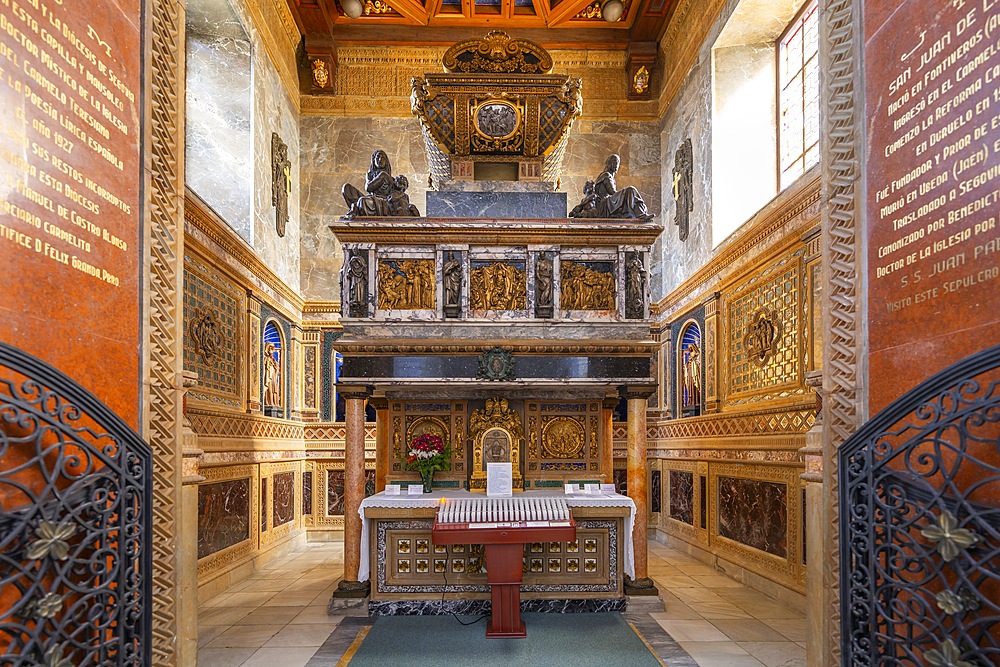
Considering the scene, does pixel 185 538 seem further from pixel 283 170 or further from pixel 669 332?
pixel 669 332

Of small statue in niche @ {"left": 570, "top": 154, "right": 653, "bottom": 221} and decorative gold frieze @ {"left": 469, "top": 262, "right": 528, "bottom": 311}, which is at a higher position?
small statue in niche @ {"left": 570, "top": 154, "right": 653, "bottom": 221}

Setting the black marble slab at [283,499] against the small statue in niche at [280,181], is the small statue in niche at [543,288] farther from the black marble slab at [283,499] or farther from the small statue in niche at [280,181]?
the black marble slab at [283,499]

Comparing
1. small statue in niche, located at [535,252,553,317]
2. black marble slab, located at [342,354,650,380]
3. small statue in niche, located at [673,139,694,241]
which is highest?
small statue in niche, located at [673,139,694,241]

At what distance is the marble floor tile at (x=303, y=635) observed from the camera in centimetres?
644

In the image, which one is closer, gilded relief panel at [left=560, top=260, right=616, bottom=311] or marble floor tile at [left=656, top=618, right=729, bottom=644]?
marble floor tile at [left=656, top=618, right=729, bottom=644]

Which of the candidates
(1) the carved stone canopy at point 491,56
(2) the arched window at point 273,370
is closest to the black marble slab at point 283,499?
(2) the arched window at point 273,370

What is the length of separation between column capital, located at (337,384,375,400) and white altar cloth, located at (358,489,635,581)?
3.87ft

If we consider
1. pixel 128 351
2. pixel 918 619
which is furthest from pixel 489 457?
pixel 918 619

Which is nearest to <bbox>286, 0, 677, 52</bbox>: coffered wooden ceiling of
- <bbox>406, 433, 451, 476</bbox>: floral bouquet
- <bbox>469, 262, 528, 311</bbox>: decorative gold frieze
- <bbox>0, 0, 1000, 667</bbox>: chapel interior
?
<bbox>0, 0, 1000, 667</bbox>: chapel interior

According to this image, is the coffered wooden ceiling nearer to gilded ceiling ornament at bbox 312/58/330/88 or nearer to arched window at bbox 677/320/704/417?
gilded ceiling ornament at bbox 312/58/330/88

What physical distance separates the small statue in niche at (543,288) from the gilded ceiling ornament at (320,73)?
24.4 ft

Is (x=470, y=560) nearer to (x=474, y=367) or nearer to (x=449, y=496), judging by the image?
(x=449, y=496)

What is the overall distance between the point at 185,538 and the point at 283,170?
8.63 metres

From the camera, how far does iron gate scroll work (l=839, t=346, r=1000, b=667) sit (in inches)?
108
